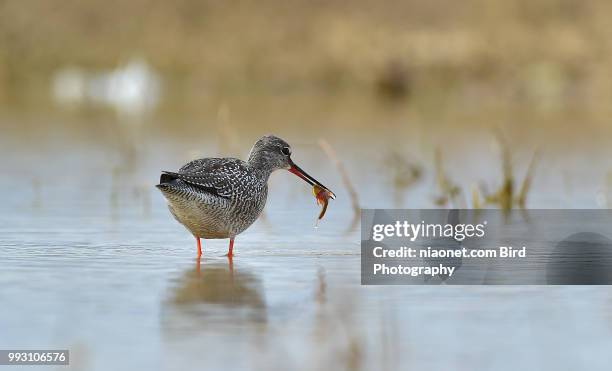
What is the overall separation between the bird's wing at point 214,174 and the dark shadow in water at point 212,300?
60 centimetres

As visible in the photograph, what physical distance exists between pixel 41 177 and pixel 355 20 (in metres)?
29.7

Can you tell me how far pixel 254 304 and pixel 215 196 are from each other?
2.03 m

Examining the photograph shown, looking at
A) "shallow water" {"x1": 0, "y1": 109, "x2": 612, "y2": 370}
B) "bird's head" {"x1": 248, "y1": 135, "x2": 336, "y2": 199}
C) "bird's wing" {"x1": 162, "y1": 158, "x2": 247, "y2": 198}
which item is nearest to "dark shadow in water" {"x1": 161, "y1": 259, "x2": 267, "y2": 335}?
"shallow water" {"x1": 0, "y1": 109, "x2": 612, "y2": 370}

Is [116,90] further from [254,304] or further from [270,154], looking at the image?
[254,304]

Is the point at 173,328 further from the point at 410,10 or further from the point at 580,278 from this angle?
the point at 410,10

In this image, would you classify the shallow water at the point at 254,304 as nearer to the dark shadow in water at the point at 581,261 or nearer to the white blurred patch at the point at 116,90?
the dark shadow in water at the point at 581,261

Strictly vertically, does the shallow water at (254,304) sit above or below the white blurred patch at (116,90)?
below

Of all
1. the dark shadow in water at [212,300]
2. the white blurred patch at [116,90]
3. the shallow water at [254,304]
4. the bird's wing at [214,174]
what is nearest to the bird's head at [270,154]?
the bird's wing at [214,174]

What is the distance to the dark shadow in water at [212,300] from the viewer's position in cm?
693

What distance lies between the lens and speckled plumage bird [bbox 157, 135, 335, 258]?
905cm

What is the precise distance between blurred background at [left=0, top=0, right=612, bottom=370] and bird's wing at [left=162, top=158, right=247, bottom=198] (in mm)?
576

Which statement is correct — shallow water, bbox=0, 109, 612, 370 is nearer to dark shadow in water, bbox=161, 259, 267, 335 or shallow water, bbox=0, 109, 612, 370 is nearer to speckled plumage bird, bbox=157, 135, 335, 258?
dark shadow in water, bbox=161, 259, 267, 335

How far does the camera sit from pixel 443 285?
814cm

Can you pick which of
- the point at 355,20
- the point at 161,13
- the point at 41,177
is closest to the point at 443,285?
the point at 41,177
